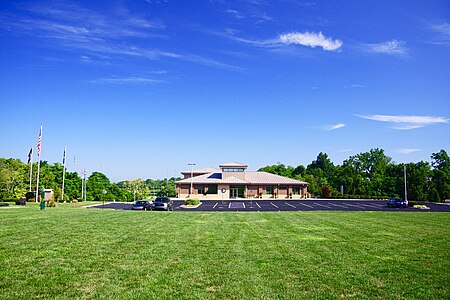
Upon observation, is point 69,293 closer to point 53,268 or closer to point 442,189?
point 53,268

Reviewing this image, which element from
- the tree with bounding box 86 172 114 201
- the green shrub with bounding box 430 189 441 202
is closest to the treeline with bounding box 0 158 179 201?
the tree with bounding box 86 172 114 201

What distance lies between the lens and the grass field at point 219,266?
25.5 feet

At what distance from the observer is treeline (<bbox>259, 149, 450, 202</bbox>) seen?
69688 mm

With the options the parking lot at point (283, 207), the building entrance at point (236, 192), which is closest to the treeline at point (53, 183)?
the parking lot at point (283, 207)

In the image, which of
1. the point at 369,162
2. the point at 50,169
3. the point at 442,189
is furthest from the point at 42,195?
the point at 369,162

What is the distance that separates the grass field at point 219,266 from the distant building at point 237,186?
53.4 metres

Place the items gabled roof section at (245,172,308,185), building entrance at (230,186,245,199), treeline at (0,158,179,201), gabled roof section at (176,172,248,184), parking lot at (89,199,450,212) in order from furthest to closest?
gabled roof section at (245,172,308,185)
building entrance at (230,186,245,199)
gabled roof section at (176,172,248,184)
treeline at (0,158,179,201)
parking lot at (89,199,450,212)

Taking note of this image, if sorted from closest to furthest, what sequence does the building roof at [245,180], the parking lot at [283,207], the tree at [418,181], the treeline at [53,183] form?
the parking lot at [283,207], the treeline at [53,183], the tree at [418,181], the building roof at [245,180]

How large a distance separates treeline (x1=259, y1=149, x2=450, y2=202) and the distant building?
40.8ft

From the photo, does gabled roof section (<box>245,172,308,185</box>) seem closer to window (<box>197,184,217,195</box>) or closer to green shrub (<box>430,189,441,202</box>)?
window (<box>197,184,217,195</box>)

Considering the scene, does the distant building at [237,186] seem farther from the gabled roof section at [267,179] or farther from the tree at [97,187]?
the tree at [97,187]

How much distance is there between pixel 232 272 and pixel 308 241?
617 cm

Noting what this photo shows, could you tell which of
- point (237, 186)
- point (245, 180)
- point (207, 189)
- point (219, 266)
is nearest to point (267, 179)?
point (245, 180)

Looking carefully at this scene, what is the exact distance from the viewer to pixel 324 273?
938 centimetres
